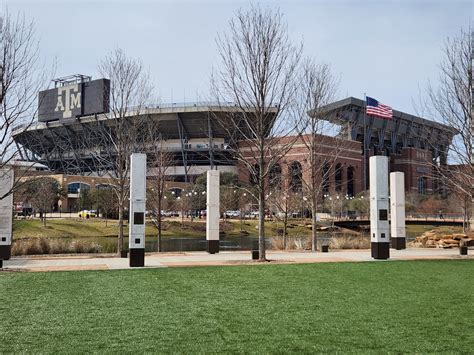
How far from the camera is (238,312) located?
872cm

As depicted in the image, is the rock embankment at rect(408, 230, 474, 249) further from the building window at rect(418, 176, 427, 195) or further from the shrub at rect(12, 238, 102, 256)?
the building window at rect(418, 176, 427, 195)

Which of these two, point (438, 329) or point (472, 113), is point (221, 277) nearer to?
point (438, 329)

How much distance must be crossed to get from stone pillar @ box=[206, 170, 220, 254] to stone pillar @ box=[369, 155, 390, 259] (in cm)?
713

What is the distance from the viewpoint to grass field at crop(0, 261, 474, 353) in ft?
21.9

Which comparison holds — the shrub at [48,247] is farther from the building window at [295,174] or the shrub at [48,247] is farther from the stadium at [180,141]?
the stadium at [180,141]

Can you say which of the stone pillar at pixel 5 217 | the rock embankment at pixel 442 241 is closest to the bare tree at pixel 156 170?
the stone pillar at pixel 5 217

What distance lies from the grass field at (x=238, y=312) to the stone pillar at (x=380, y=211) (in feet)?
17.1

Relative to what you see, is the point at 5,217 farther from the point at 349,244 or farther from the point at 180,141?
the point at 180,141

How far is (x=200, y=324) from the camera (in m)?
7.79

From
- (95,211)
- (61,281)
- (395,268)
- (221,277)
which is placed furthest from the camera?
(95,211)

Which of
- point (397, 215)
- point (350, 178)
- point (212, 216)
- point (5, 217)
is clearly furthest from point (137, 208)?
point (350, 178)

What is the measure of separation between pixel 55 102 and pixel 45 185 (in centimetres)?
3627

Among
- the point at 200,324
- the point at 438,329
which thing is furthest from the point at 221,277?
the point at 438,329

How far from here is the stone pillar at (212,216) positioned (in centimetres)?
2297
